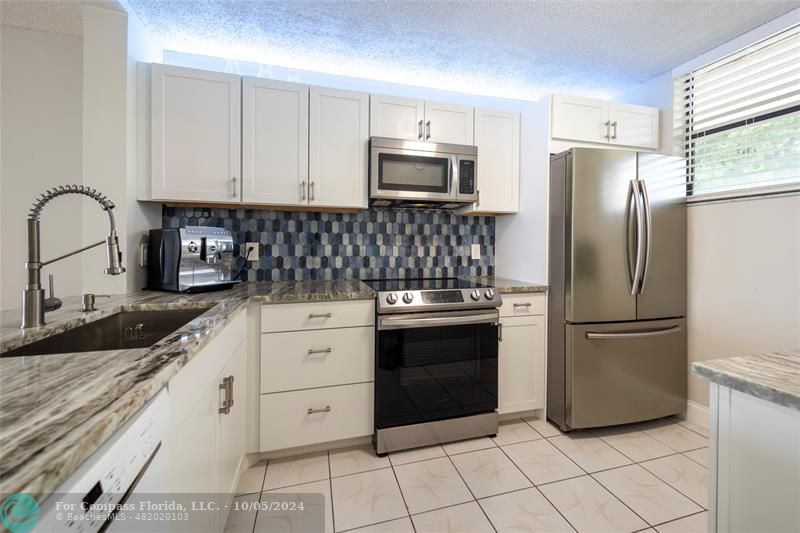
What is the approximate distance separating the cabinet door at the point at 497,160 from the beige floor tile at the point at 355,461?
1768 millimetres

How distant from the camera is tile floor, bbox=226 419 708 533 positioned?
148 cm

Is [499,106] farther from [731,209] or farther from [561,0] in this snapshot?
[731,209]

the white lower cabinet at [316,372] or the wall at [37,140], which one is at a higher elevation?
the wall at [37,140]

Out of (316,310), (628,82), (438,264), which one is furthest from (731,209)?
(316,310)

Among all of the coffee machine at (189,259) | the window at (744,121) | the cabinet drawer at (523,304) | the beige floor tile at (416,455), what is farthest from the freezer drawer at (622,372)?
the coffee machine at (189,259)

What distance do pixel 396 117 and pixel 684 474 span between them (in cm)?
263

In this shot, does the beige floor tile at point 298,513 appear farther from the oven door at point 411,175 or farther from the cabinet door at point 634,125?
the cabinet door at point 634,125

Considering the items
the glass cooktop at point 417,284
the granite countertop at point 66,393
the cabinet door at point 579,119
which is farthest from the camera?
the cabinet door at point 579,119

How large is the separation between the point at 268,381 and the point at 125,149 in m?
1.41

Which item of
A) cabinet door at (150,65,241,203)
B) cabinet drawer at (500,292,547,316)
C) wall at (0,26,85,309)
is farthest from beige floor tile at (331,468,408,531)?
wall at (0,26,85,309)

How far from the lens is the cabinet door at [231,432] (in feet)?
4.33

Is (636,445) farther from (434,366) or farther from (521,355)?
(434,366)

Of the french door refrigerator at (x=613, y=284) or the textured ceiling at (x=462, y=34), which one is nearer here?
the textured ceiling at (x=462, y=34)

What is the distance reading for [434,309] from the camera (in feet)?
6.59
